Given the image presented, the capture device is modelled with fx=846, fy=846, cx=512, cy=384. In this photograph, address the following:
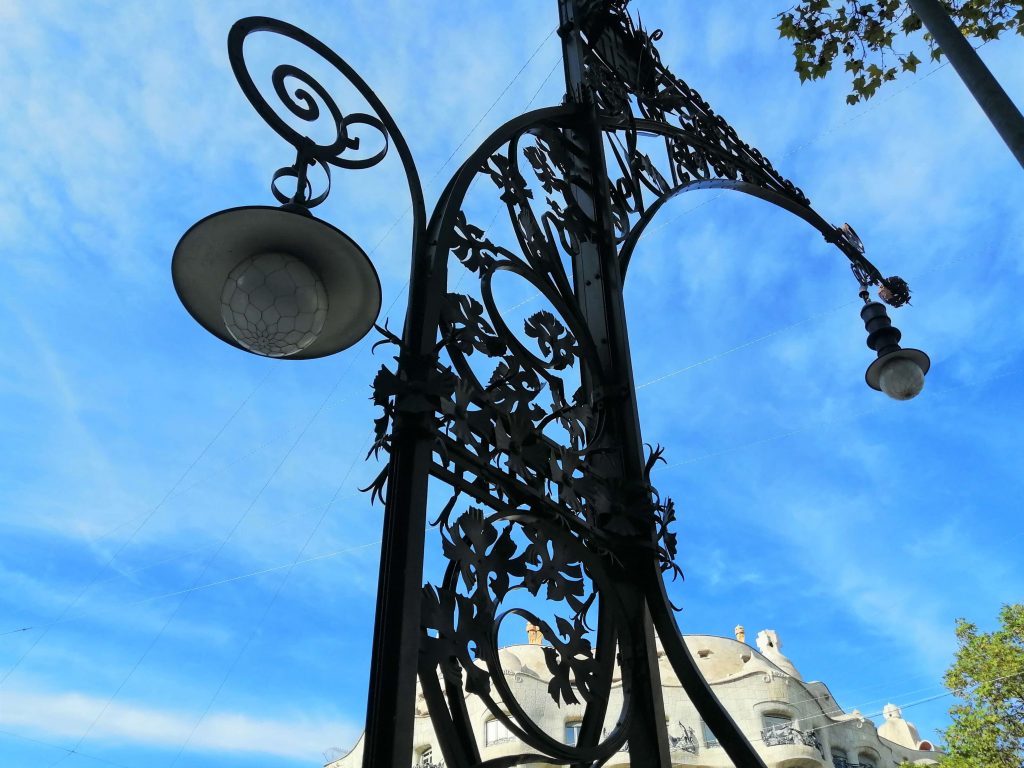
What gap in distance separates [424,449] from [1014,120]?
1965 mm

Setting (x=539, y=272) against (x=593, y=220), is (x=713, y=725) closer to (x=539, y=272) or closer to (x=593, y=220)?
(x=539, y=272)

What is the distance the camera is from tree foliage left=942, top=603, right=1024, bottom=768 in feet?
48.9

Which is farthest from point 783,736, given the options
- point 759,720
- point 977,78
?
point 977,78

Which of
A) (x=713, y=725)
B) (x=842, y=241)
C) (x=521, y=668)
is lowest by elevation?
(x=713, y=725)

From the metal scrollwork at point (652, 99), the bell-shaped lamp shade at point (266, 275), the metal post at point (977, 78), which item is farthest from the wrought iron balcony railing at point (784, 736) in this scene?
the bell-shaped lamp shade at point (266, 275)

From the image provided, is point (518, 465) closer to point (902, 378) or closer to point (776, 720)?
point (902, 378)

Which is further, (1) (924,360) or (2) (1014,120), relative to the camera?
(1) (924,360)

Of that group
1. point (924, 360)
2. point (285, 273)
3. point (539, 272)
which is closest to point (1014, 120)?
point (539, 272)

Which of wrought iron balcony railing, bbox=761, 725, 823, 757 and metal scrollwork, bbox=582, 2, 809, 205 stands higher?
wrought iron balcony railing, bbox=761, 725, 823, 757

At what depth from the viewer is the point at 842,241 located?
599 cm

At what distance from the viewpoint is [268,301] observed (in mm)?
2039

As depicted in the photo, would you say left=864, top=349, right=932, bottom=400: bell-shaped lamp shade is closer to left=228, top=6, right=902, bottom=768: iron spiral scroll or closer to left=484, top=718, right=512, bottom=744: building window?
left=228, top=6, right=902, bottom=768: iron spiral scroll

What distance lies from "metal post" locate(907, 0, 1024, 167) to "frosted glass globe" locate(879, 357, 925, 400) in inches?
122

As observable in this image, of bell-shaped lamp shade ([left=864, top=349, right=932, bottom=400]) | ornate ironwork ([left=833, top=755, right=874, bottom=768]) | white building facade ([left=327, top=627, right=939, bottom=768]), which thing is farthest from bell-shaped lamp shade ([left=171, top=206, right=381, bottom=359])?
ornate ironwork ([left=833, top=755, right=874, bottom=768])
